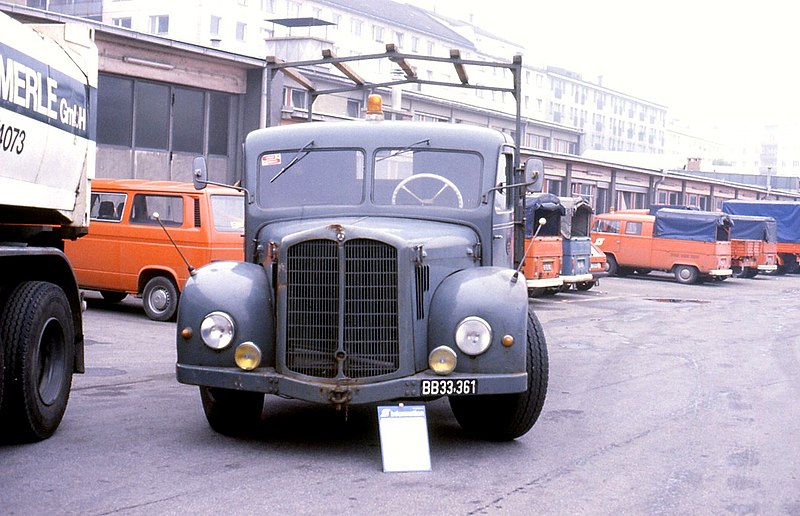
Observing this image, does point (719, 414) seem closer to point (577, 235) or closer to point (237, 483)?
point (237, 483)

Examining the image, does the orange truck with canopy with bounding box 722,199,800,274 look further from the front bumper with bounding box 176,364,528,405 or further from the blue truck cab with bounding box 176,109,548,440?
the front bumper with bounding box 176,364,528,405

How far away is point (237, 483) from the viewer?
6441mm

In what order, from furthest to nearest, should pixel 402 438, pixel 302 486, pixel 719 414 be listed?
pixel 719 414 < pixel 402 438 < pixel 302 486

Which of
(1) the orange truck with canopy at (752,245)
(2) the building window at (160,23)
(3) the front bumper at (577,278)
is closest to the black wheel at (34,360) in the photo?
(3) the front bumper at (577,278)

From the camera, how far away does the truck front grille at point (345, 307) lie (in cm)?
711

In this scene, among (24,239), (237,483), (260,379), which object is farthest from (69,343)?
(237,483)

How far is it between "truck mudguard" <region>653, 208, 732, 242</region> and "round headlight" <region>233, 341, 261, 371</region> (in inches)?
1086

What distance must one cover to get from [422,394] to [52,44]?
352cm

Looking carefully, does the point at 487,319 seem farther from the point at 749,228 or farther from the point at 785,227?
the point at 785,227

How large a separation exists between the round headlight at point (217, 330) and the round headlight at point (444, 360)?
52.8 inches

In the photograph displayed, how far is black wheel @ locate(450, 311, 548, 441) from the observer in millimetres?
7605

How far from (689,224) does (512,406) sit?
27.1 meters

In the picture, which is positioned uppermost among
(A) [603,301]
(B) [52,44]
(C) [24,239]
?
(B) [52,44]

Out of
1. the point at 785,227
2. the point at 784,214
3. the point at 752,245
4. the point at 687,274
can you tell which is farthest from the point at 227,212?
the point at 785,227
